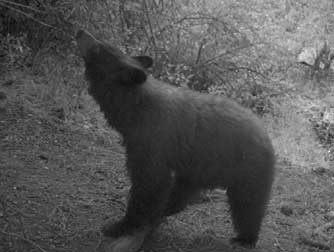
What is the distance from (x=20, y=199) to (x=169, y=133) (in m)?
1.58

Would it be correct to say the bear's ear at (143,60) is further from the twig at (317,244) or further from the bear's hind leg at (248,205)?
the twig at (317,244)

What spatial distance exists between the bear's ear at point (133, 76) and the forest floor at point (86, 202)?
1.34 m

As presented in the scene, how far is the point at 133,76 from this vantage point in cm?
436

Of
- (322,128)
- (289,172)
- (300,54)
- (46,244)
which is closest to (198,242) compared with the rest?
(46,244)

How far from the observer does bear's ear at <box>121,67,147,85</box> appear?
4340mm

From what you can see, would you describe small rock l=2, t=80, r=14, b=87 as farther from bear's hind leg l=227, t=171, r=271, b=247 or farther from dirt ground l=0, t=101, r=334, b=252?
bear's hind leg l=227, t=171, r=271, b=247

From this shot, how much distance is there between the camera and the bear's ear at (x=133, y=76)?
4340 mm

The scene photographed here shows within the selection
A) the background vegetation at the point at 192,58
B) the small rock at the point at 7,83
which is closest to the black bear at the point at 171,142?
the background vegetation at the point at 192,58

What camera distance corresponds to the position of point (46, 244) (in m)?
4.47

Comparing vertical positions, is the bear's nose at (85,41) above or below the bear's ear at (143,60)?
above

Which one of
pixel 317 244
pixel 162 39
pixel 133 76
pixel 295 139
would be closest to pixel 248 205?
pixel 317 244

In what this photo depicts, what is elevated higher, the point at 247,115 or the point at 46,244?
the point at 247,115

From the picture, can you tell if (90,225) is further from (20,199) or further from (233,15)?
(233,15)

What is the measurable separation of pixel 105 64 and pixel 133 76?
0.95ft
